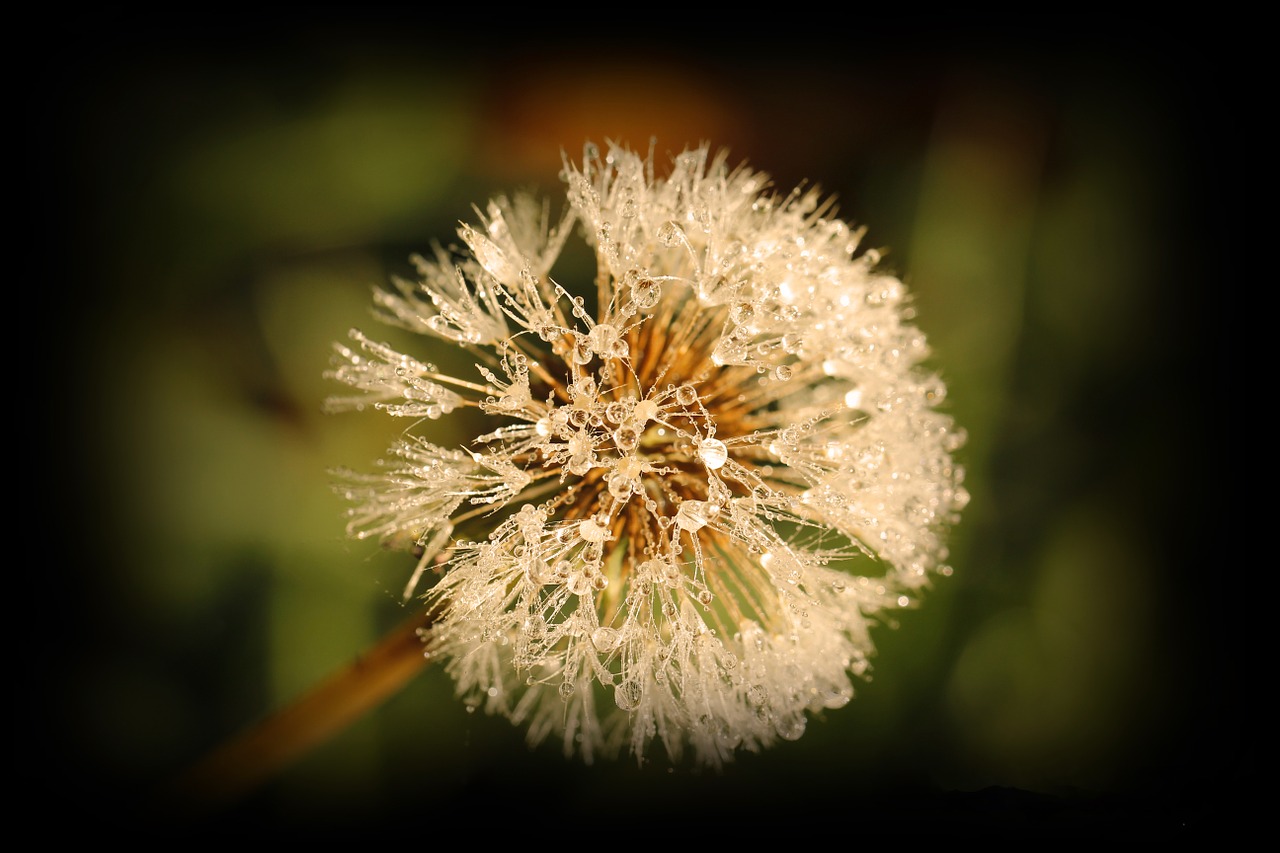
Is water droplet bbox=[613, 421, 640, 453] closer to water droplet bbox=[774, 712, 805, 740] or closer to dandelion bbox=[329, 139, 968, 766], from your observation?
dandelion bbox=[329, 139, 968, 766]

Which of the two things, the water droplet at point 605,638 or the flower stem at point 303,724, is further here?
the flower stem at point 303,724

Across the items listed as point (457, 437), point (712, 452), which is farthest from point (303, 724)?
point (712, 452)

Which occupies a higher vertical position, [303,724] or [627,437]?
[627,437]

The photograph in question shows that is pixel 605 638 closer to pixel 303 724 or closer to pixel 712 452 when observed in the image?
pixel 712 452

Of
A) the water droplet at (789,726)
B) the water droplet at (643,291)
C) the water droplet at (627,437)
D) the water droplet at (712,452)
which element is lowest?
the water droplet at (789,726)

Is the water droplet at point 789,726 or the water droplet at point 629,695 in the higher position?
the water droplet at point 629,695

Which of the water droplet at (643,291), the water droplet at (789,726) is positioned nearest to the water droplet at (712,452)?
the water droplet at (643,291)

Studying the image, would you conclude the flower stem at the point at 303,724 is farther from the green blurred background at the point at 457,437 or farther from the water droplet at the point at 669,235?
the water droplet at the point at 669,235
